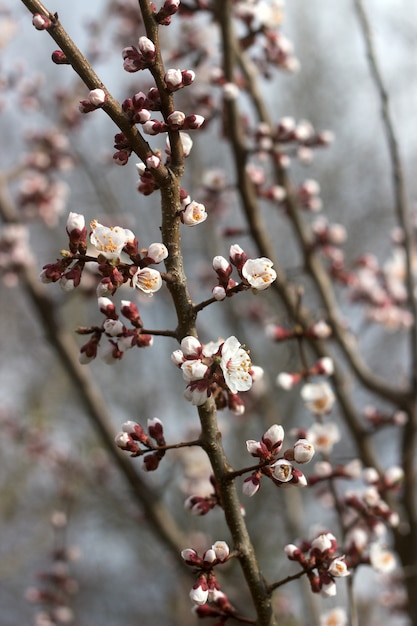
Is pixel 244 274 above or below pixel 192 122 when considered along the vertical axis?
below

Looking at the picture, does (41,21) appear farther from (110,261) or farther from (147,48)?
(110,261)

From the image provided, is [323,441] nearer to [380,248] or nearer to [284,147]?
[284,147]

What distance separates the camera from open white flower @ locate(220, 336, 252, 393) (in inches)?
53.1

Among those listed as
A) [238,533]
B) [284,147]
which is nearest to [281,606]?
[284,147]

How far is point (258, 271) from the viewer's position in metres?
1.42

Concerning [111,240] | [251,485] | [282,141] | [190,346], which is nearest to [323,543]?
[251,485]

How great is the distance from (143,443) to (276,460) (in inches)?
11.6

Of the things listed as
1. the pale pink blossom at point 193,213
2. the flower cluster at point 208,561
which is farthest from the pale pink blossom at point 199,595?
the pale pink blossom at point 193,213

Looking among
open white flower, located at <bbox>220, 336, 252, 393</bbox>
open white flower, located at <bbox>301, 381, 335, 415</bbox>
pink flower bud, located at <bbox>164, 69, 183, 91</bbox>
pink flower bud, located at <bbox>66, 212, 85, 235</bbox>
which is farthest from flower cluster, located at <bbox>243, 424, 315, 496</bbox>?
open white flower, located at <bbox>301, 381, 335, 415</bbox>

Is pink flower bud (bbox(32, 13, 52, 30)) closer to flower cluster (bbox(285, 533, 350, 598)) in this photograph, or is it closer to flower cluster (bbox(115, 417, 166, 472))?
flower cluster (bbox(115, 417, 166, 472))

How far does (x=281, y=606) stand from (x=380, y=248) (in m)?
6.76

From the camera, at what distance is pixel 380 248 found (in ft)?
34.3

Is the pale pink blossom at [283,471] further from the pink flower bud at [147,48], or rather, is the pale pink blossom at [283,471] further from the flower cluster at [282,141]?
the flower cluster at [282,141]

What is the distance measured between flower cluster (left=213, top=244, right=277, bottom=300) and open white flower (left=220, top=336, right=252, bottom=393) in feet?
0.35
